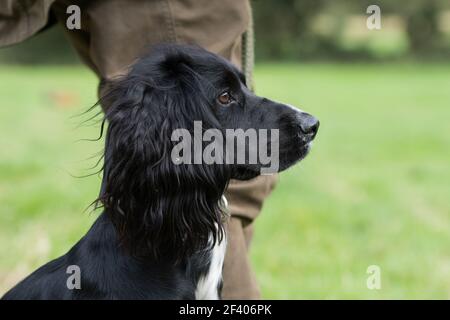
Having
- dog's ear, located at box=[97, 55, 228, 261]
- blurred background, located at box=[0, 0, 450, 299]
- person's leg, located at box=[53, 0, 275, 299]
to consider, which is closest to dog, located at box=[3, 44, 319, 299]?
dog's ear, located at box=[97, 55, 228, 261]

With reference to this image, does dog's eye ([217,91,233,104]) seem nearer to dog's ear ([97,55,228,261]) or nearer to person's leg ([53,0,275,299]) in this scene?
dog's ear ([97,55,228,261])

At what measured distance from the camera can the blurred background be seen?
4504 mm

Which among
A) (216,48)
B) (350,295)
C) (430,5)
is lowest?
(350,295)

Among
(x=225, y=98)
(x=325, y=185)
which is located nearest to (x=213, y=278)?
(x=225, y=98)

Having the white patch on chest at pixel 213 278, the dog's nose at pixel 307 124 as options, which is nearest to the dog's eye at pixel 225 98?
the dog's nose at pixel 307 124

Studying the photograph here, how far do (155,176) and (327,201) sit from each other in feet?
11.8

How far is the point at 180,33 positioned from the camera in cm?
320

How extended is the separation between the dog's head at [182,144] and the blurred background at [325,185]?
0.38m

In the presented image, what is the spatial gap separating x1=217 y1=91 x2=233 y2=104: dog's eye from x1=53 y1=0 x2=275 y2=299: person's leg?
1.13ft

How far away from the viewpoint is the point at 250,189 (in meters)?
3.44

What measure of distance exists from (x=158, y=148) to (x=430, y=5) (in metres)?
19.3

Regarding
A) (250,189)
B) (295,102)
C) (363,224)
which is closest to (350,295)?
(250,189)

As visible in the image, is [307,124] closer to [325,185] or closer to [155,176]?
[155,176]

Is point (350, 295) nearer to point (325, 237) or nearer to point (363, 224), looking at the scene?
point (325, 237)
